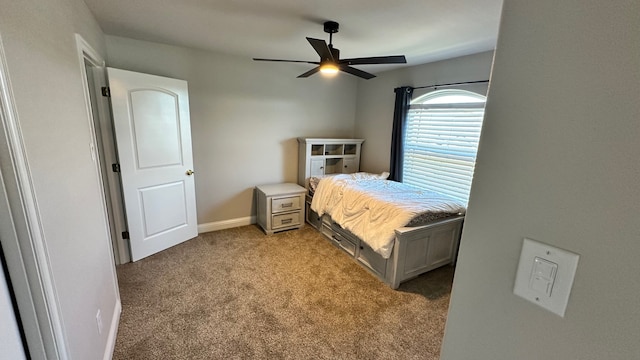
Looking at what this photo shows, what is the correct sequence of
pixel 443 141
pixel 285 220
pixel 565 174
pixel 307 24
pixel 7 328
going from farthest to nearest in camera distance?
pixel 285 220 < pixel 443 141 < pixel 307 24 < pixel 7 328 < pixel 565 174

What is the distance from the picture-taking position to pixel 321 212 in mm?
3451

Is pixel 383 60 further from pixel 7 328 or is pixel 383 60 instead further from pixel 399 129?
pixel 7 328

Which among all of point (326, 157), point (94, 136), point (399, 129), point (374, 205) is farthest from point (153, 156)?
point (399, 129)

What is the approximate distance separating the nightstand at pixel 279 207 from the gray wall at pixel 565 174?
119 inches

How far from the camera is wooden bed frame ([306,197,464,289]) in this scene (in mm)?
2441

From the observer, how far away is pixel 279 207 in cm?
357

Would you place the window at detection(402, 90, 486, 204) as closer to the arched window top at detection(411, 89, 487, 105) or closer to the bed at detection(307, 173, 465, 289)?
the arched window top at detection(411, 89, 487, 105)

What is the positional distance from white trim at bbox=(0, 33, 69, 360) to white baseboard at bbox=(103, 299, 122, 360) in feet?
2.35

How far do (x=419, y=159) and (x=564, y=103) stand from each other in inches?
128

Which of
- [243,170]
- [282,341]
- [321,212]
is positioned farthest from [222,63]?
[282,341]

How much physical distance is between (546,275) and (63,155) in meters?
1.90

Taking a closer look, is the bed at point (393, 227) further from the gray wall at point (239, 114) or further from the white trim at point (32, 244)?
the white trim at point (32, 244)

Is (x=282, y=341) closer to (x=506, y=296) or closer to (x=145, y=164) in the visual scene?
(x=506, y=296)

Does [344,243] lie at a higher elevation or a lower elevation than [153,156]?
lower
